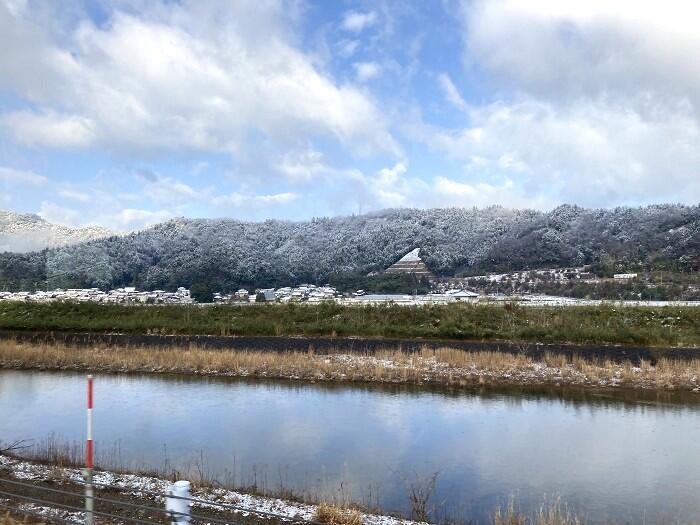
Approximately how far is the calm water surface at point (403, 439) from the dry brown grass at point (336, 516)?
4.51 ft

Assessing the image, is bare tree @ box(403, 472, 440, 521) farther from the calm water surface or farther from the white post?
the white post

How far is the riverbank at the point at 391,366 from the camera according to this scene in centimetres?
1778

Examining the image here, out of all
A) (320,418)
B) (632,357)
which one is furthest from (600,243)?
(320,418)

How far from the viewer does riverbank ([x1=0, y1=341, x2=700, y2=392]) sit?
17781 millimetres

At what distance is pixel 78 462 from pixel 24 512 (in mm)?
3477

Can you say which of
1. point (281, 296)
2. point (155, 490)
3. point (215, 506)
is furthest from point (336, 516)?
point (281, 296)

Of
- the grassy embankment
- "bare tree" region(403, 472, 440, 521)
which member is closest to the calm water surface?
"bare tree" region(403, 472, 440, 521)

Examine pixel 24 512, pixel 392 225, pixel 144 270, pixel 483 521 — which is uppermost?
pixel 392 225

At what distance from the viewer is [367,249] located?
7894cm

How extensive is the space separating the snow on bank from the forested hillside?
48.7 meters

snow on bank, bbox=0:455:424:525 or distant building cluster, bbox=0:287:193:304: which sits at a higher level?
distant building cluster, bbox=0:287:193:304

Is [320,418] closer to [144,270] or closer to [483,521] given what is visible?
[483,521]

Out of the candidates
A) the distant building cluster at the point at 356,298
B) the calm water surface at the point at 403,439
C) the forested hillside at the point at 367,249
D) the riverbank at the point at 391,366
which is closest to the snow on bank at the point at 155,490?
the calm water surface at the point at 403,439

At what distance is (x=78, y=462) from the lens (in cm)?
968
